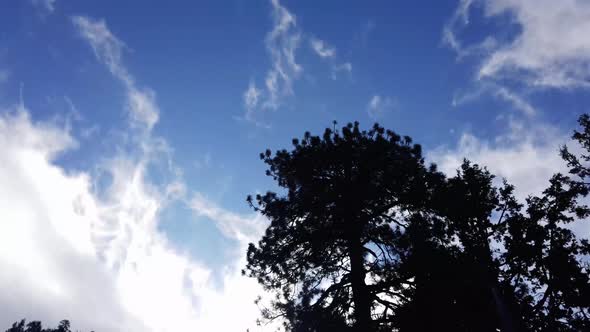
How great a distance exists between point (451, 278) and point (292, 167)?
352 inches

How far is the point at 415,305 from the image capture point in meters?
12.4

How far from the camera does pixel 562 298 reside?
14.2 meters

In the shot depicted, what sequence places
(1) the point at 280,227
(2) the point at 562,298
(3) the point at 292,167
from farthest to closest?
(3) the point at 292,167 → (1) the point at 280,227 → (2) the point at 562,298

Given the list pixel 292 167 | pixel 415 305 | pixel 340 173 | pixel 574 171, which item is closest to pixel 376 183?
pixel 340 173

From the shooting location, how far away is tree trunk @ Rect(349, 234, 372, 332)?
469 inches

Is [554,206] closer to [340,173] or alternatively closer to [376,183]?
[376,183]

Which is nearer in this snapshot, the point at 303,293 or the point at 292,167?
the point at 303,293

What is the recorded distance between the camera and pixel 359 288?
12969 mm

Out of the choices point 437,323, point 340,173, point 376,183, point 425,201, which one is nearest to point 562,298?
point 437,323

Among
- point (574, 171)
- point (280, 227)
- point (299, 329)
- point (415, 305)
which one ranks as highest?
point (574, 171)

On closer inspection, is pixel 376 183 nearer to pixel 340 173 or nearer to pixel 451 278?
pixel 340 173

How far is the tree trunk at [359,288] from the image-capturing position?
11922mm

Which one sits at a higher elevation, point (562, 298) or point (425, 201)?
point (425, 201)

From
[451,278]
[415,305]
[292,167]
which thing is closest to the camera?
[415,305]
